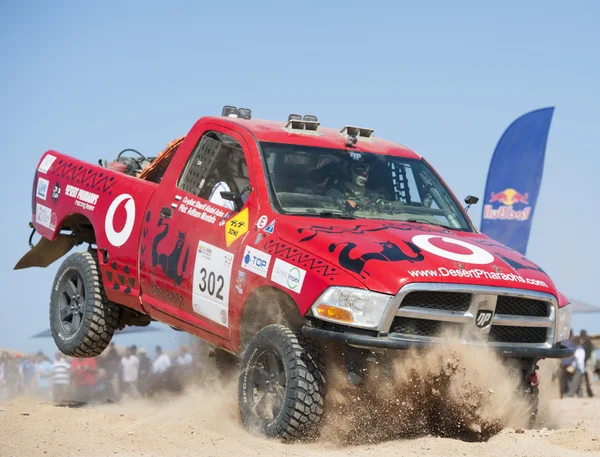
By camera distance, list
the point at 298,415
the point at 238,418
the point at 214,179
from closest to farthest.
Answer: the point at 298,415 < the point at 238,418 < the point at 214,179

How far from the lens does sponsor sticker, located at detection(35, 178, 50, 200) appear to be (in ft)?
30.5

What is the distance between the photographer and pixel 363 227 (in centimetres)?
653

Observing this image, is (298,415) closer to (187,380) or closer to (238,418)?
(238,418)

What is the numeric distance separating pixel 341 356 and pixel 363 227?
3.09ft

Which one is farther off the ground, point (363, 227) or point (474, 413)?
point (363, 227)

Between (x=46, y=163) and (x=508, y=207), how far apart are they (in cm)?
814

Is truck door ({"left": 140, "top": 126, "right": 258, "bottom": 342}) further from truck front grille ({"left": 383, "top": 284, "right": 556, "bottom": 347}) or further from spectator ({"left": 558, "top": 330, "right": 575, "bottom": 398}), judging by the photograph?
spectator ({"left": 558, "top": 330, "right": 575, "bottom": 398})

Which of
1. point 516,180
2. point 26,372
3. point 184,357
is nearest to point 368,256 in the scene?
point 184,357

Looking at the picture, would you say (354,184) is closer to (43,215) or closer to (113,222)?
(113,222)

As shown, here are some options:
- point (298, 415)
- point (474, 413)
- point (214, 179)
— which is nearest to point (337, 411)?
point (298, 415)

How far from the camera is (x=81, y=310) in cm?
882

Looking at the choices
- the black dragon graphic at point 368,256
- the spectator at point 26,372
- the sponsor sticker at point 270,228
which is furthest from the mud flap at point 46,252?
the spectator at point 26,372

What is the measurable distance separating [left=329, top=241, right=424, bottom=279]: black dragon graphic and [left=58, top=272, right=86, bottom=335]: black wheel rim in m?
3.57

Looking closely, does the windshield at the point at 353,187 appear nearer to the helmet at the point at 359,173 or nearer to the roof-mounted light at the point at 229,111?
the helmet at the point at 359,173
